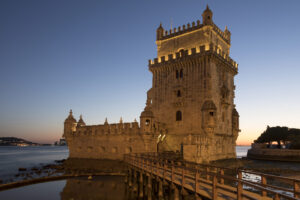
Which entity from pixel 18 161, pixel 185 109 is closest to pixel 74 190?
pixel 185 109

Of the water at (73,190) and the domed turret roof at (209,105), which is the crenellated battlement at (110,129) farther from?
the domed turret roof at (209,105)

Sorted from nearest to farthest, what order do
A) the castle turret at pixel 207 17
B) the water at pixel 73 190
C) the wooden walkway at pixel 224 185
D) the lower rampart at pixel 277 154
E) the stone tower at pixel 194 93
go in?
the wooden walkway at pixel 224 185, the water at pixel 73 190, the stone tower at pixel 194 93, the castle turret at pixel 207 17, the lower rampart at pixel 277 154

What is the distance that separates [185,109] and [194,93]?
258 centimetres

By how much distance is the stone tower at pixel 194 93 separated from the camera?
101 feet

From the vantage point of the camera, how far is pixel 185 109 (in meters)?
33.0

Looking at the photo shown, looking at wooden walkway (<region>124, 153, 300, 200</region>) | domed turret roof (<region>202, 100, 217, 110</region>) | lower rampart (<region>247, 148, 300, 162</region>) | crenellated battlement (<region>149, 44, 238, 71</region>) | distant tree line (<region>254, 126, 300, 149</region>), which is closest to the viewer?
wooden walkway (<region>124, 153, 300, 200</region>)

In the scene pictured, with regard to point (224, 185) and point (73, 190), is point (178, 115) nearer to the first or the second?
point (73, 190)

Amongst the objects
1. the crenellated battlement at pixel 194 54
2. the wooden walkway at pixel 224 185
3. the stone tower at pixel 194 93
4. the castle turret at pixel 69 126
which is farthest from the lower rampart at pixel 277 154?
the wooden walkway at pixel 224 185

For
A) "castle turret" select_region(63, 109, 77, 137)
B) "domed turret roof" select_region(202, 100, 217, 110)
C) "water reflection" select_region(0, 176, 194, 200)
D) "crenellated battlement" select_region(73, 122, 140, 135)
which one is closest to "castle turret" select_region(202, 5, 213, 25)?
"domed turret roof" select_region(202, 100, 217, 110)

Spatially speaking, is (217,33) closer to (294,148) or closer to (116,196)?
(116,196)

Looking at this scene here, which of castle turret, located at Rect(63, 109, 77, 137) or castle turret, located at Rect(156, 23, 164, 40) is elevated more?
castle turret, located at Rect(156, 23, 164, 40)

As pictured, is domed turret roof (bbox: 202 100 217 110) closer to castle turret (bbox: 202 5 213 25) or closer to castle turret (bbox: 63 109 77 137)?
castle turret (bbox: 202 5 213 25)

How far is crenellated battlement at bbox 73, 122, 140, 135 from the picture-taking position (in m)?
32.7

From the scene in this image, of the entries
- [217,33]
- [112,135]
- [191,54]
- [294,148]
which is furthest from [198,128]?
[294,148]
